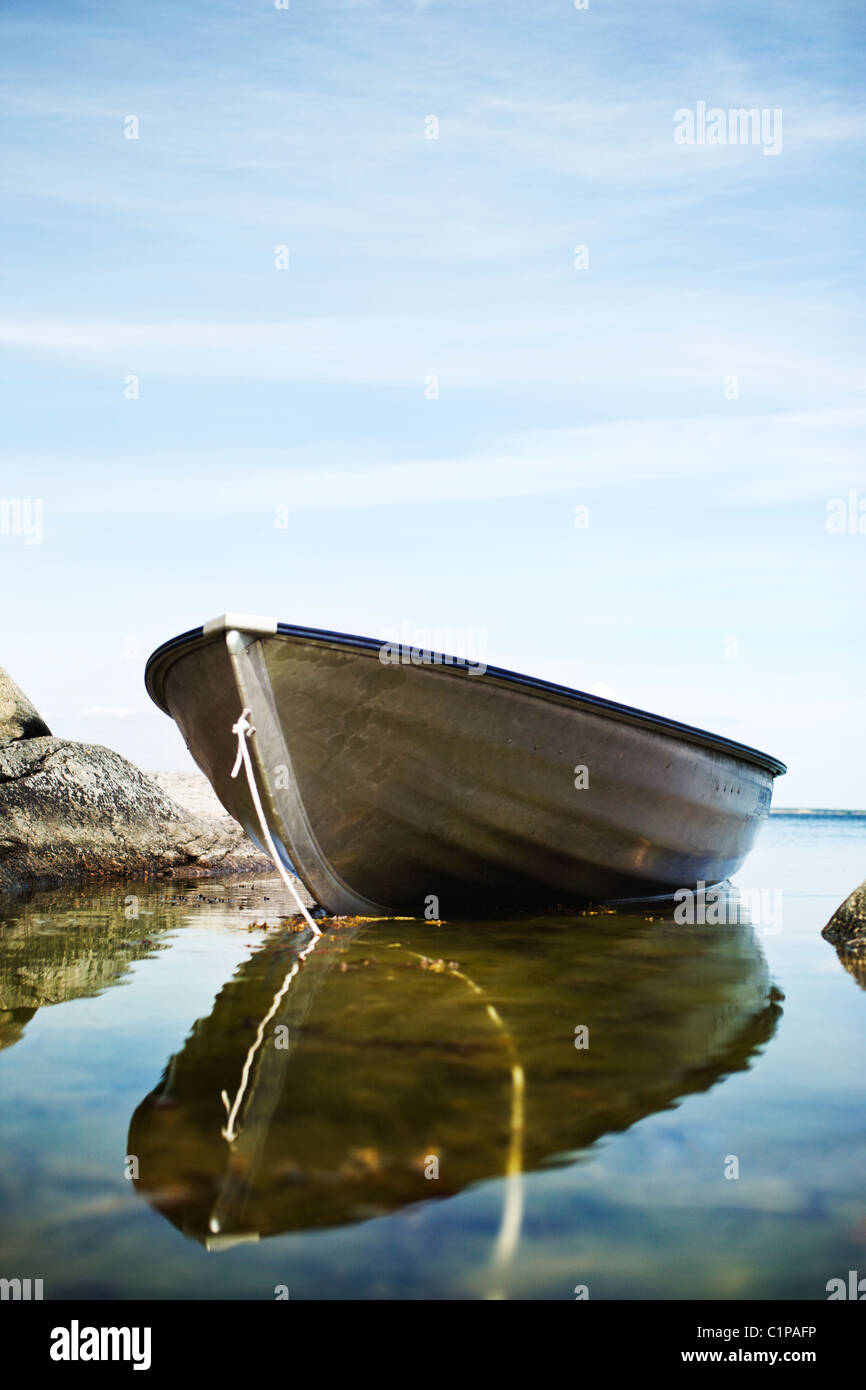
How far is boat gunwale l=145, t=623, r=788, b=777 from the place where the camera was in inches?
204

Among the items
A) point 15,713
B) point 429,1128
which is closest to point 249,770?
point 429,1128

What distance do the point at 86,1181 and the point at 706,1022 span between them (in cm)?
235

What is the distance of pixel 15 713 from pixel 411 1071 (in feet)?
28.1

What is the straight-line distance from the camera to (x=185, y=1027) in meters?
3.35

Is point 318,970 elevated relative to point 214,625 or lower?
lower

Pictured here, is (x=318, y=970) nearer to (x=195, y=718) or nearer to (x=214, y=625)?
(x=214, y=625)

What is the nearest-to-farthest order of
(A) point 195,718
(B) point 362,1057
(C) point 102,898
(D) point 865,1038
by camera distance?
(B) point 362,1057, (D) point 865,1038, (A) point 195,718, (C) point 102,898

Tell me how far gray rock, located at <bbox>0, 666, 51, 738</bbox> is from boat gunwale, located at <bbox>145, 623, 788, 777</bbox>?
355 cm

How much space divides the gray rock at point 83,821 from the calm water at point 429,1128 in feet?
17.2

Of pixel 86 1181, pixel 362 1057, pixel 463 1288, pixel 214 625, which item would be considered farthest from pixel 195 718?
pixel 463 1288

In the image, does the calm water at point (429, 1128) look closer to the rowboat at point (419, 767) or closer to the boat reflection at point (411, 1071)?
the boat reflection at point (411, 1071)

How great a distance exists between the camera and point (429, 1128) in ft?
7.38

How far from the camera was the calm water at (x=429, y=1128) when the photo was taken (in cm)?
167

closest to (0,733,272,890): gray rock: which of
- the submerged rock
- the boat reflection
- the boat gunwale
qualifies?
the boat gunwale
